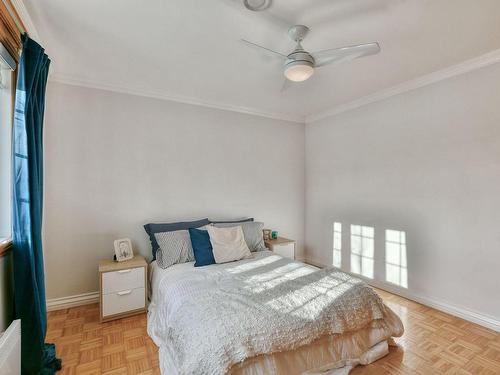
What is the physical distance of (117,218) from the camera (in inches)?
120

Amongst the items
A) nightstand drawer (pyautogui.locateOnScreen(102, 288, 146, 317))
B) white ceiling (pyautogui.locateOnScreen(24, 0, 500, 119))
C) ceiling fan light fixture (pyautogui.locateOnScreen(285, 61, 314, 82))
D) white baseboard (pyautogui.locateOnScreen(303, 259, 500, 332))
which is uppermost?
white ceiling (pyautogui.locateOnScreen(24, 0, 500, 119))

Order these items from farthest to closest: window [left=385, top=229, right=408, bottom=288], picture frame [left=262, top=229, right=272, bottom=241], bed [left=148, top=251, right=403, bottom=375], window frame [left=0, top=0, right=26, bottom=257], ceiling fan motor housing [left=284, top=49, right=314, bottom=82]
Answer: picture frame [left=262, top=229, right=272, bottom=241], window [left=385, top=229, right=408, bottom=288], ceiling fan motor housing [left=284, top=49, right=314, bottom=82], window frame [left=0, top=0, right=26, bottom=257], bed [left=148, top=251, right=403, bottom=375]

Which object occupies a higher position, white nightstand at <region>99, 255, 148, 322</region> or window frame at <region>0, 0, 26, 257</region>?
window frame at <region>0, 0, 26, 257</region>

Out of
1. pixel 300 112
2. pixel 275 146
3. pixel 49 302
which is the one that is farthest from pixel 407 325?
pixel 49 302

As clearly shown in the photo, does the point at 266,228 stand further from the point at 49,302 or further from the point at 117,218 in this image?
the point at 49,302

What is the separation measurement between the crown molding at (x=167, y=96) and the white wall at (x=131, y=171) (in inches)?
2.3

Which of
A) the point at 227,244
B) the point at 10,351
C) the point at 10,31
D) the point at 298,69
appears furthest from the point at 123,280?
the point at 298,69

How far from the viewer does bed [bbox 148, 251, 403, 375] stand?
1.47 metres

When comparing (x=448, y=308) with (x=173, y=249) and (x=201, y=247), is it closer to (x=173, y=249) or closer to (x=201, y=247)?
(x=201, y=247)

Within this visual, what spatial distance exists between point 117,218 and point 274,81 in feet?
7.96

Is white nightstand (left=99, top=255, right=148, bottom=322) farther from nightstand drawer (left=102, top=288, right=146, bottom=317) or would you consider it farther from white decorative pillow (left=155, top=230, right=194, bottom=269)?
white decorative pillow (left=155, top=230, right=194, bottom=269)

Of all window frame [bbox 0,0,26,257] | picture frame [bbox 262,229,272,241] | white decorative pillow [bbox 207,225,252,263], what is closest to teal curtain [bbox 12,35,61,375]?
window frame [bbox 0,0,26,257]

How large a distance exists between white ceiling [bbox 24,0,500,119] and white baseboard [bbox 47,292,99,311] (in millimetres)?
2382

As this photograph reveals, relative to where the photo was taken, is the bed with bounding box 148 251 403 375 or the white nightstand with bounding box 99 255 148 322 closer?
the bed with bounding box 148 251 403 375
